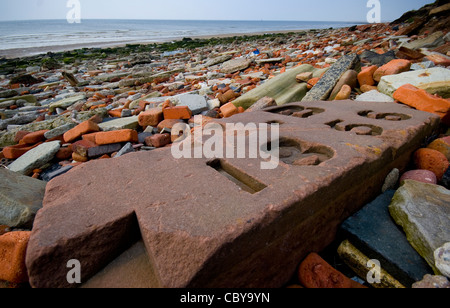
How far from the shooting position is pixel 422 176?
4.98 feet

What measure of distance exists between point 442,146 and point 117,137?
9.27ft

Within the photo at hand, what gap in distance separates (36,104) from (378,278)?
6904 mm

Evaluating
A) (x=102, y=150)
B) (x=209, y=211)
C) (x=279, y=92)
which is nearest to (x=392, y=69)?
(x=279, y=92)

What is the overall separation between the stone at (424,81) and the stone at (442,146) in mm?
1061

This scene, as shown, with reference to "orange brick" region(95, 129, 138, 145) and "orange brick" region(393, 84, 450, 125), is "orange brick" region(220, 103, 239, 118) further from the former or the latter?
"orange brick" region(393, 84, 450, 125)

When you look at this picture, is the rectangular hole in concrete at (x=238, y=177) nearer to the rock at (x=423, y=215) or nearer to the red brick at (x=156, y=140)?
the rock at (x=423, y=215)

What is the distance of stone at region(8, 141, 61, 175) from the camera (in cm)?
235

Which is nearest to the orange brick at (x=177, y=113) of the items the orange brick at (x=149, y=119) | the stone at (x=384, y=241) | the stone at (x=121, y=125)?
the orange brick at (x=149, y=119)

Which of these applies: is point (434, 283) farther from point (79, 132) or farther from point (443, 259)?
point (79, 132)

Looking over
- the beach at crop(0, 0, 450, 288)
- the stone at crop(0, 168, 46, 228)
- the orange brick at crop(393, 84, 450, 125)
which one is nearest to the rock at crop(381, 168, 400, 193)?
the beach at crop(0, 0, 450, 288)

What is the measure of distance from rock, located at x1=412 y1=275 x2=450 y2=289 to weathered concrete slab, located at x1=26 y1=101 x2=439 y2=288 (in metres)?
0.40

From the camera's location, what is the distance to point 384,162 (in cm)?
143

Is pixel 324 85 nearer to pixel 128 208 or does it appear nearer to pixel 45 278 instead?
pixel 128 208

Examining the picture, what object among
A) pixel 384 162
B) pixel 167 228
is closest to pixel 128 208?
pixel 167 228
